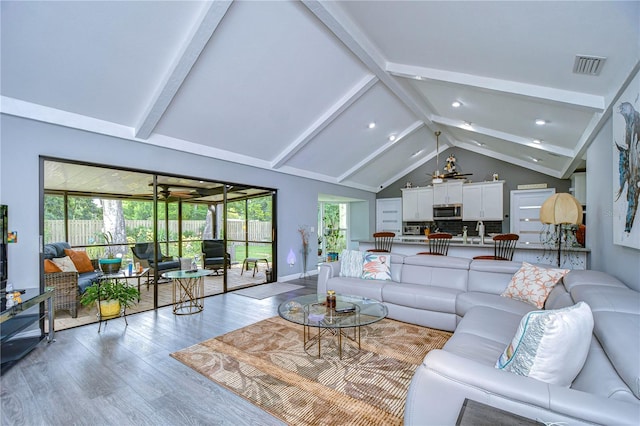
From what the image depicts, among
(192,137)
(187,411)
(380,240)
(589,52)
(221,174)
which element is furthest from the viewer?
(380,240)

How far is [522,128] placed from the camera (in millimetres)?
4816

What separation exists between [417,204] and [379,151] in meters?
2.36

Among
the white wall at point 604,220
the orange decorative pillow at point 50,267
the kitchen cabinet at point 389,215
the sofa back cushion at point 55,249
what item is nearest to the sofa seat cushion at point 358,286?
the white wall at point 604,220

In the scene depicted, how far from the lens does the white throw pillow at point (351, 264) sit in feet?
14.1

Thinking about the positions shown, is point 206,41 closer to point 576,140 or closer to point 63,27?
point 63,27

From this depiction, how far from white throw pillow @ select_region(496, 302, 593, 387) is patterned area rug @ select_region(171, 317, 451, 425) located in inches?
38.7

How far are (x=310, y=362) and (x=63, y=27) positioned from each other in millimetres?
3820

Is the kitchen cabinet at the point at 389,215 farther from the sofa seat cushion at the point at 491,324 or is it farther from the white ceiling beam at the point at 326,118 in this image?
the sofa seat cushion at the point at 491,324

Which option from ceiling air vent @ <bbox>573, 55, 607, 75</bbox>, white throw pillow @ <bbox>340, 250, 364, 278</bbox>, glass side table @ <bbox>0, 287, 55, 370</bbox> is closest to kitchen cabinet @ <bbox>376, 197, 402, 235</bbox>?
white throw pillow @ <bbox>340, 250, 364, 278</bbox>

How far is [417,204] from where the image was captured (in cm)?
862

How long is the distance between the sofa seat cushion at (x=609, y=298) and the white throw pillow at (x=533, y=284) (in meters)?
0.63

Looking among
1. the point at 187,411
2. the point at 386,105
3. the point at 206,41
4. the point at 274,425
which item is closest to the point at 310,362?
the point at 274,425

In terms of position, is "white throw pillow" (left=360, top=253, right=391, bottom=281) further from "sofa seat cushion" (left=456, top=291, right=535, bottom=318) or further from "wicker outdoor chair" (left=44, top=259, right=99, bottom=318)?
"wicker outdoor chair" (left=44, top=259, right=99, bottom=318)

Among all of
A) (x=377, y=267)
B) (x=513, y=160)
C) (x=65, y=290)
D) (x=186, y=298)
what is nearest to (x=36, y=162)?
(x=65, y=290)
